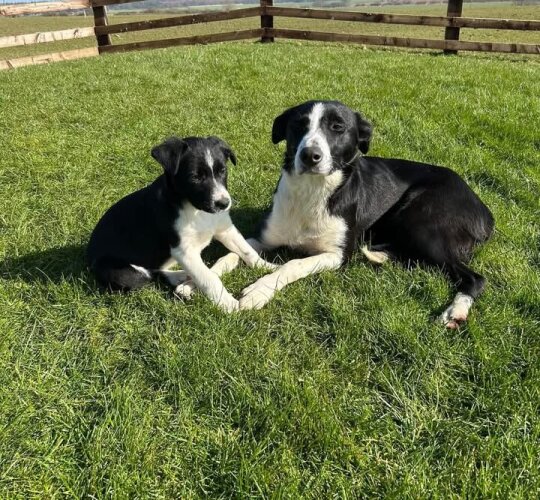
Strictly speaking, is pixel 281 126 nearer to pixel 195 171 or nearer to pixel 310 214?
pixel 310 214

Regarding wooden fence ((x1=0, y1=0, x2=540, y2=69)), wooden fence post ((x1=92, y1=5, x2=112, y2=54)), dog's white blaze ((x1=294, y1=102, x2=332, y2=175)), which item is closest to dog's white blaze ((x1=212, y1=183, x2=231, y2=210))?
dog's white blaze ((x1=294, y1=102, x2=332, y2=175))

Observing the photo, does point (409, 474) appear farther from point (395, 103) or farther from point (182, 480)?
point (395, 103)

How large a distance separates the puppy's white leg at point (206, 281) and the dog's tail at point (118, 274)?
32cm

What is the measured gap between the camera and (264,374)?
260 cm

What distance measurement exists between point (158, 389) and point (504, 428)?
167cm

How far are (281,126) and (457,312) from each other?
193 cm

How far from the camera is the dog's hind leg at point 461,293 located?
9.68 feet

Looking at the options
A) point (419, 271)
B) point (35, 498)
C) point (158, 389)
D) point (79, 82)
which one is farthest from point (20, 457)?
point (79, 82)

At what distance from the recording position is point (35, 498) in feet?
6.59

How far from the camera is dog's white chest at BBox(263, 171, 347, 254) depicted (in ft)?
12.0

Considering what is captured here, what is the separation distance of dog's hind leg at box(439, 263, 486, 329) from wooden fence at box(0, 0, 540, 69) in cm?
1123

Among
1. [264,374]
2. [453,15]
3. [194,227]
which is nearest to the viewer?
[264,374]

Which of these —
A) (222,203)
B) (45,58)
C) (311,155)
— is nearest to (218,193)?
(222,203)

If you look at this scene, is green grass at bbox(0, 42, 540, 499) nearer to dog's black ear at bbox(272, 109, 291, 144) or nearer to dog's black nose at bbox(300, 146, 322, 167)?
dog's black nose at bbox(300, 146, 322, 167)
